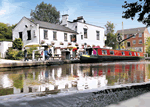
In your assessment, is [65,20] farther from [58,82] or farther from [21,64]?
[58,82]

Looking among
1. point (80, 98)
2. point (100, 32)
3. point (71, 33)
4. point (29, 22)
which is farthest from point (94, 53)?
point (80, 98)

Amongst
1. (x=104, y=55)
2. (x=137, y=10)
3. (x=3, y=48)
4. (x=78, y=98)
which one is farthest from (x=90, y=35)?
(x=78, y=98)

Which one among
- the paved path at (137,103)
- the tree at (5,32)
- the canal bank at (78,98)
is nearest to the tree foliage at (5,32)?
the tree at (5,32)

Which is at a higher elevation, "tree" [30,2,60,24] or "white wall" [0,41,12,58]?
"tree" [30,2,60,24]

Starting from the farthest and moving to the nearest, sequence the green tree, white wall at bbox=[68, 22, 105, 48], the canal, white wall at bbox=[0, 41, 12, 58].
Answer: white wall at bbox=[68, 22, 105, 48] < the green tree < white wall at bbox=[0, 41, 12, 58] < the canal

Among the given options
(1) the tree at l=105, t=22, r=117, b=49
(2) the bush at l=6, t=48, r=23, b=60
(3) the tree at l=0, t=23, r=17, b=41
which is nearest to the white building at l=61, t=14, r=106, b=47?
(1) the tree at l=105, t=22, r=117, b=49

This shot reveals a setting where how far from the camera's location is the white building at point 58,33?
27.5 m

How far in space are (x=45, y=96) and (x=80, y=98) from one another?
0.94 metres

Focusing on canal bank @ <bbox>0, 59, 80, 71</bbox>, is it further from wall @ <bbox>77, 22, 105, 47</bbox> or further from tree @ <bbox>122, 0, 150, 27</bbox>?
wall @ <bbox>77, 22, 105, 47</bbox>

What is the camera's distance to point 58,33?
98.8 feet

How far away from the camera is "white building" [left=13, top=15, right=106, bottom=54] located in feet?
90.3

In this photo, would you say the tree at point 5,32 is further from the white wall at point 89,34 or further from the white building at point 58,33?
the white wall at point 89,34

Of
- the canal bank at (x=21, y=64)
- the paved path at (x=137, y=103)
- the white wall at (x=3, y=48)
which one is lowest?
the paved path at (x=137, y=103)

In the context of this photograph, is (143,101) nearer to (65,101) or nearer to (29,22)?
(65,101)
